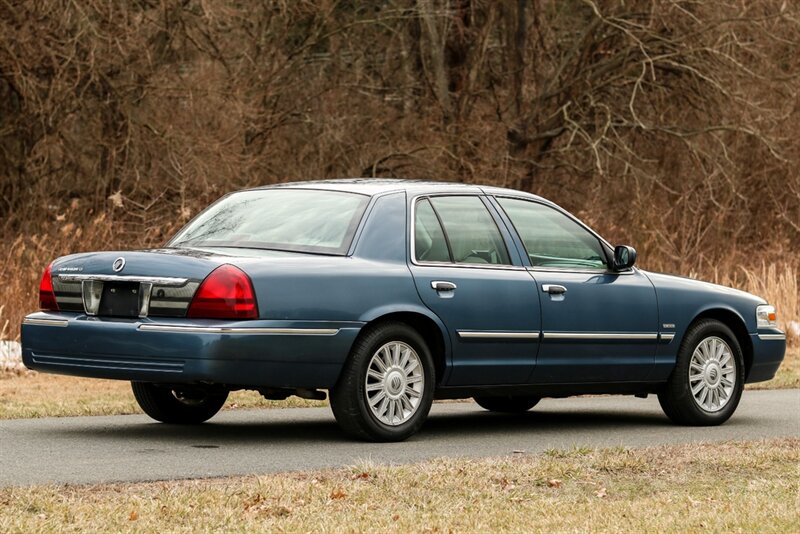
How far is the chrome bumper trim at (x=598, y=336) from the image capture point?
10117 mm

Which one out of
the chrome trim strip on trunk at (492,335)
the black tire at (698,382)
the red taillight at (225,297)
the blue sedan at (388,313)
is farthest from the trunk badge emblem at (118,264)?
the black tire at (698,382)

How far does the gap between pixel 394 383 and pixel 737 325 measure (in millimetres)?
3309

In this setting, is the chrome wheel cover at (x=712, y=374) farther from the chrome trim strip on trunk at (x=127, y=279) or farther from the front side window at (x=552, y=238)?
the chrome trim strip on trunk at (x=127, y=279)

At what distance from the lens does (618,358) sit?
10508 mm

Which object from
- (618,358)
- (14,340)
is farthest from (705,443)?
(14,340)

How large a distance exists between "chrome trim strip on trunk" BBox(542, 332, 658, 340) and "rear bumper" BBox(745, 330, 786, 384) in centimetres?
107

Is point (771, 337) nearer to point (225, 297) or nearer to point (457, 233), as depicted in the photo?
point (457, 233)

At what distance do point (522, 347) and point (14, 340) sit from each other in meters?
6.91

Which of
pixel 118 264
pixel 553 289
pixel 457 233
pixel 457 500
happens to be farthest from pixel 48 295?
pixel 457 500

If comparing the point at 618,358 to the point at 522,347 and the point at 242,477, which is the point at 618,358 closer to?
the point at 522,347

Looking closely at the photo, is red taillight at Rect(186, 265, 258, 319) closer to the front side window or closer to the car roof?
the car roof

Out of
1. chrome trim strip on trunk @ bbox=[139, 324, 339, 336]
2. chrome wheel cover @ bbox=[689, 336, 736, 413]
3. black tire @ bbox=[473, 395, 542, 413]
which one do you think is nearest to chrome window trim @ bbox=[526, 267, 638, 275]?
chrome wheel cover @ bbox=[689, 336, 736, 413]

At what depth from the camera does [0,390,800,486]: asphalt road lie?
26.3 feet

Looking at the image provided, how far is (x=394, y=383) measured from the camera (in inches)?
363
